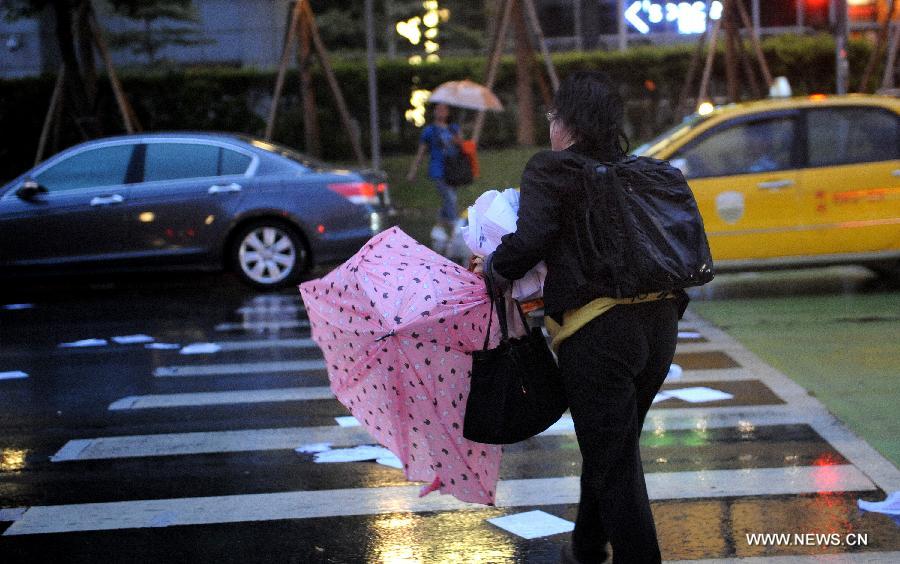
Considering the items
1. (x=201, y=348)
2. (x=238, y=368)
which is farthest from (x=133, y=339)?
(x=238, y=368)

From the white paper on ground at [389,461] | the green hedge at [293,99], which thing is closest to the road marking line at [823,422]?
the white paper on ground at [389,461]

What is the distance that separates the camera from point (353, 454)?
602 centimetres

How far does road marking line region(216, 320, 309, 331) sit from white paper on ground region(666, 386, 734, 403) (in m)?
3.83

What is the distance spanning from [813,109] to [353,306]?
7.56 metres

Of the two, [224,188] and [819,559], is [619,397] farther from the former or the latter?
[224,188]

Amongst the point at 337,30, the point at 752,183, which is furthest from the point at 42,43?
the point at 752,183

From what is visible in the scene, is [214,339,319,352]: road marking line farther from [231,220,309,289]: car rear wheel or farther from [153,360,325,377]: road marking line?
[231,220,309,289]: car rear wheel

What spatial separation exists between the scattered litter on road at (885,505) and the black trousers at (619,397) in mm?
1471

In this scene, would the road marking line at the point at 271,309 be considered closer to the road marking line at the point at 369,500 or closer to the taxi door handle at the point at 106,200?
the taxi door handle at the point at 106,200

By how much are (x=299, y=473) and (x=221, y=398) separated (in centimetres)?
192

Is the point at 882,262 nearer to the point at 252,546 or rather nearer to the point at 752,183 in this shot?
the point at 752,183

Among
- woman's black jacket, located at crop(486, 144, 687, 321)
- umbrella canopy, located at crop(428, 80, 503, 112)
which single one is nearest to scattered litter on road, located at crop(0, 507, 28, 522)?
woman's black jacket, located at crop(486, 144, 687, 321)

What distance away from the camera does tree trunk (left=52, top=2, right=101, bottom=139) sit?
60.2 feet

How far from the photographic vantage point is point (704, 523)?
4742 mm
